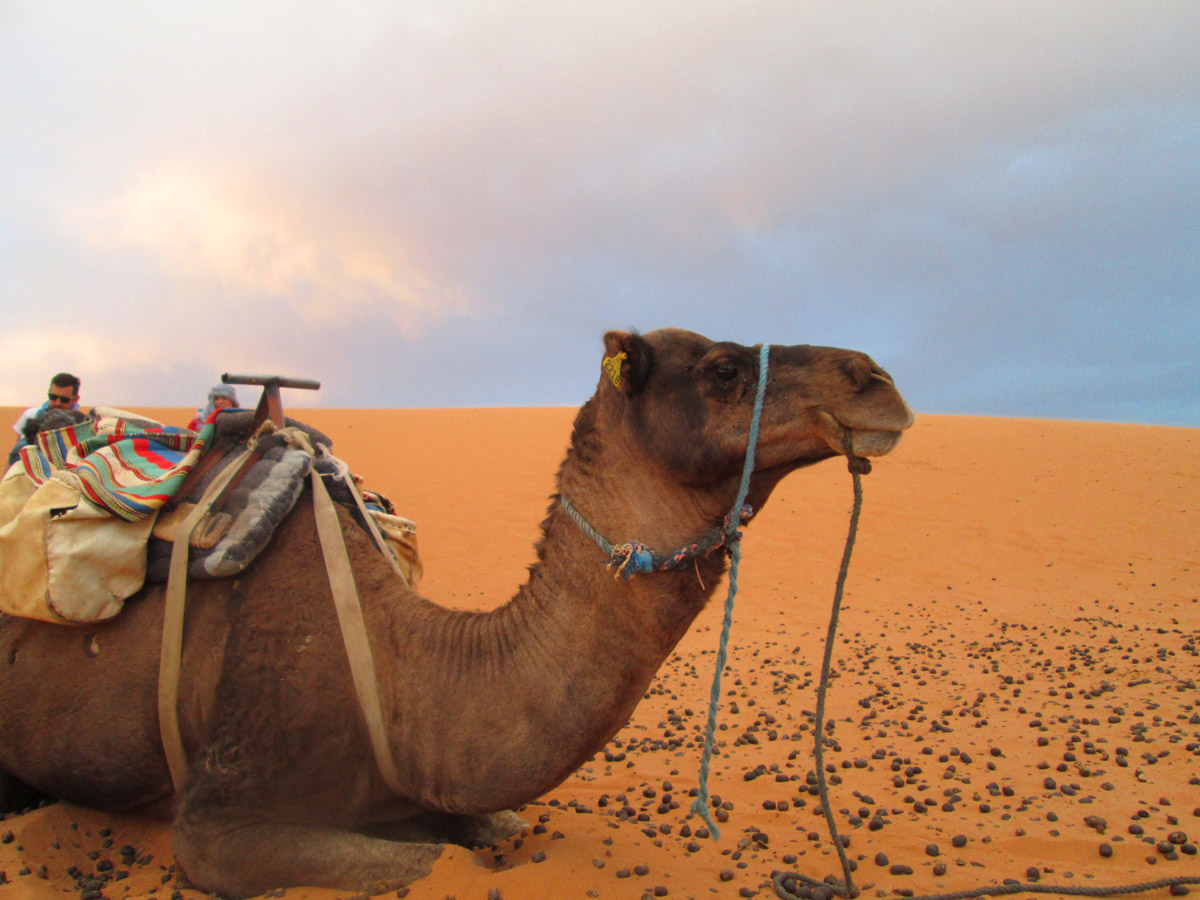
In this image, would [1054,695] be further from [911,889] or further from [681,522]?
[681,522]

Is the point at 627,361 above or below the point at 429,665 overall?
above

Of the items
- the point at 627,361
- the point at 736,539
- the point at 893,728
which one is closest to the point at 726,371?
the point at 627,361

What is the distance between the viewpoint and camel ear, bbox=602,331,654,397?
2.77 m

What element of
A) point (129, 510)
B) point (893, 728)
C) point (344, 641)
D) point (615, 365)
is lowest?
point (893, 728)

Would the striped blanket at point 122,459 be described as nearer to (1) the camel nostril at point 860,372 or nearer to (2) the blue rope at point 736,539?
(2) the blue rope at point 736,539

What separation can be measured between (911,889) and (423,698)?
215cm

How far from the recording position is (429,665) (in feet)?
9.91

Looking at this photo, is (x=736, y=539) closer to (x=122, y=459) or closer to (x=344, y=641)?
(x=344, y=641)

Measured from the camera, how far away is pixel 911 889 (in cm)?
315

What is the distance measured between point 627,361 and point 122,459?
2.54 m

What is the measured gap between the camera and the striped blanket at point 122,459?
127 inches

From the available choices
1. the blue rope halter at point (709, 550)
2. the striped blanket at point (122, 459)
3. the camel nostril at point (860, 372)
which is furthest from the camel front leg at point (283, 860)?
the camel nostril at point (860, 372)

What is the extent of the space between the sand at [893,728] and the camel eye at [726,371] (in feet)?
6.43

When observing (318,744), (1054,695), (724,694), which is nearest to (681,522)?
(318,744)
